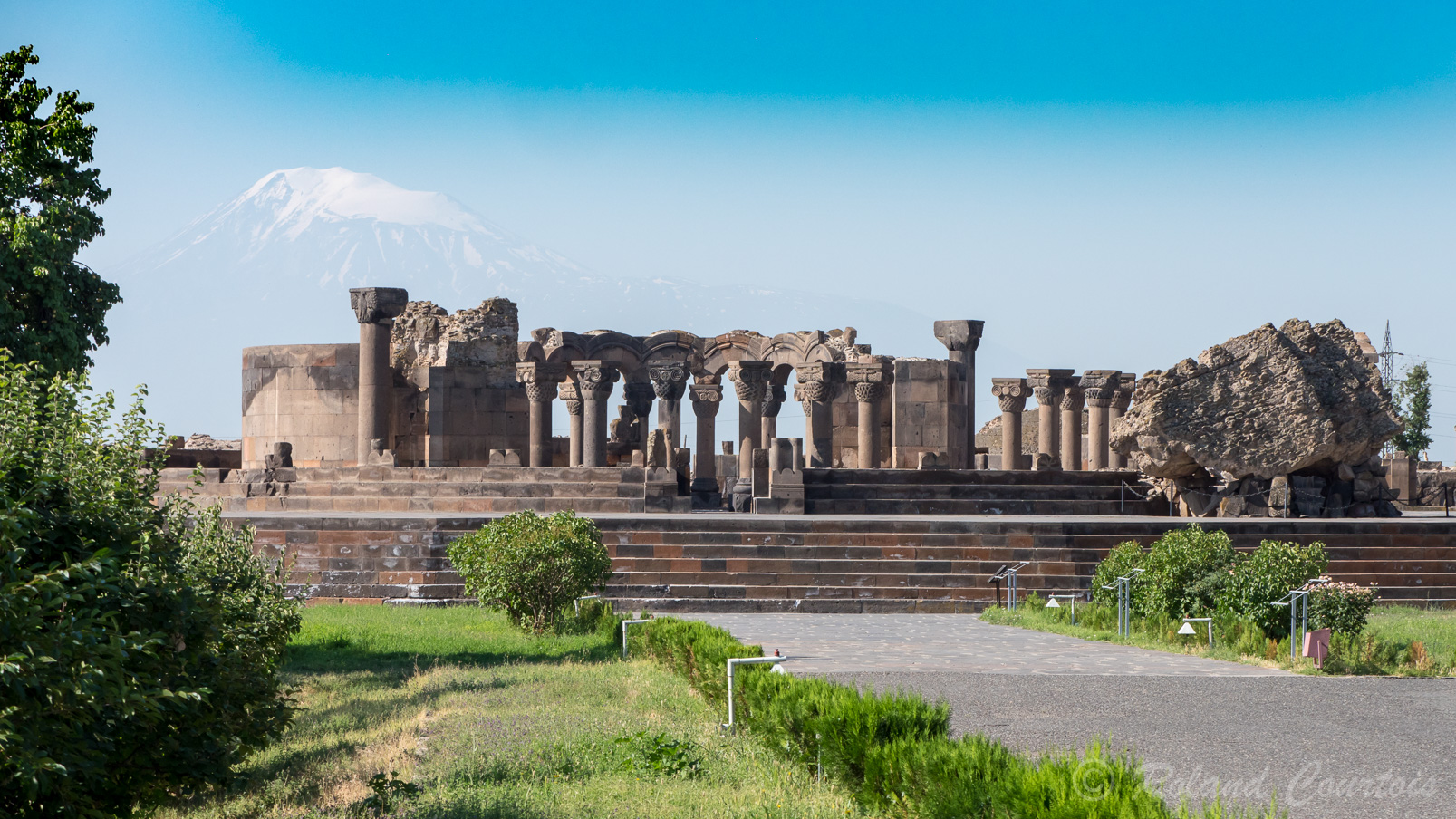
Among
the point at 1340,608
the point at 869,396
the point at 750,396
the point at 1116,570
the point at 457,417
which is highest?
the point at 750,396

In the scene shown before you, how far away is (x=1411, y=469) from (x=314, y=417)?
2670 cm

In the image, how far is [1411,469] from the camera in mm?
34344

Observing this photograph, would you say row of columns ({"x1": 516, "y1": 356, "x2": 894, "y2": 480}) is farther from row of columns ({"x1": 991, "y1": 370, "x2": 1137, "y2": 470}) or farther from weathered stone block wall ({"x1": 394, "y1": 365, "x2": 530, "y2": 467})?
row of columns ({"x1": 991, "y1": 370, "x2": 1137, "y2": 470})

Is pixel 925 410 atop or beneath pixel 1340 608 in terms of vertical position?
atop

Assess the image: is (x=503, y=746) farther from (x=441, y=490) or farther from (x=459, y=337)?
(x=459, y=337)

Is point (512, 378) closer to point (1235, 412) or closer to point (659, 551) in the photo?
point (659, 551)

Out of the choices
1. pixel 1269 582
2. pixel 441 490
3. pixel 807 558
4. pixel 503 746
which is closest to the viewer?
pixel 503 746

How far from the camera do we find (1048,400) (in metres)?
33.5

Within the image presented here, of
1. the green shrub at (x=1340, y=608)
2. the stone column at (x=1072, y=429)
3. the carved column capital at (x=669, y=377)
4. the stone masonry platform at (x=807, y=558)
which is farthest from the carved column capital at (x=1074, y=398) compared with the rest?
the green shrub at (x=1340, y=608)

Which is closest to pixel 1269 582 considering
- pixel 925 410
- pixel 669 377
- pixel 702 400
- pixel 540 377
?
pixel 925 410

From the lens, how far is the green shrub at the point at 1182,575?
1420cm

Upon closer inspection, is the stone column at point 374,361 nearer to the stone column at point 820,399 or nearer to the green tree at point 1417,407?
the stone column at point 820,399

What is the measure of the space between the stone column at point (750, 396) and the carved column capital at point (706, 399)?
114 cm

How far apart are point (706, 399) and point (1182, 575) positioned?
21.7 metres
